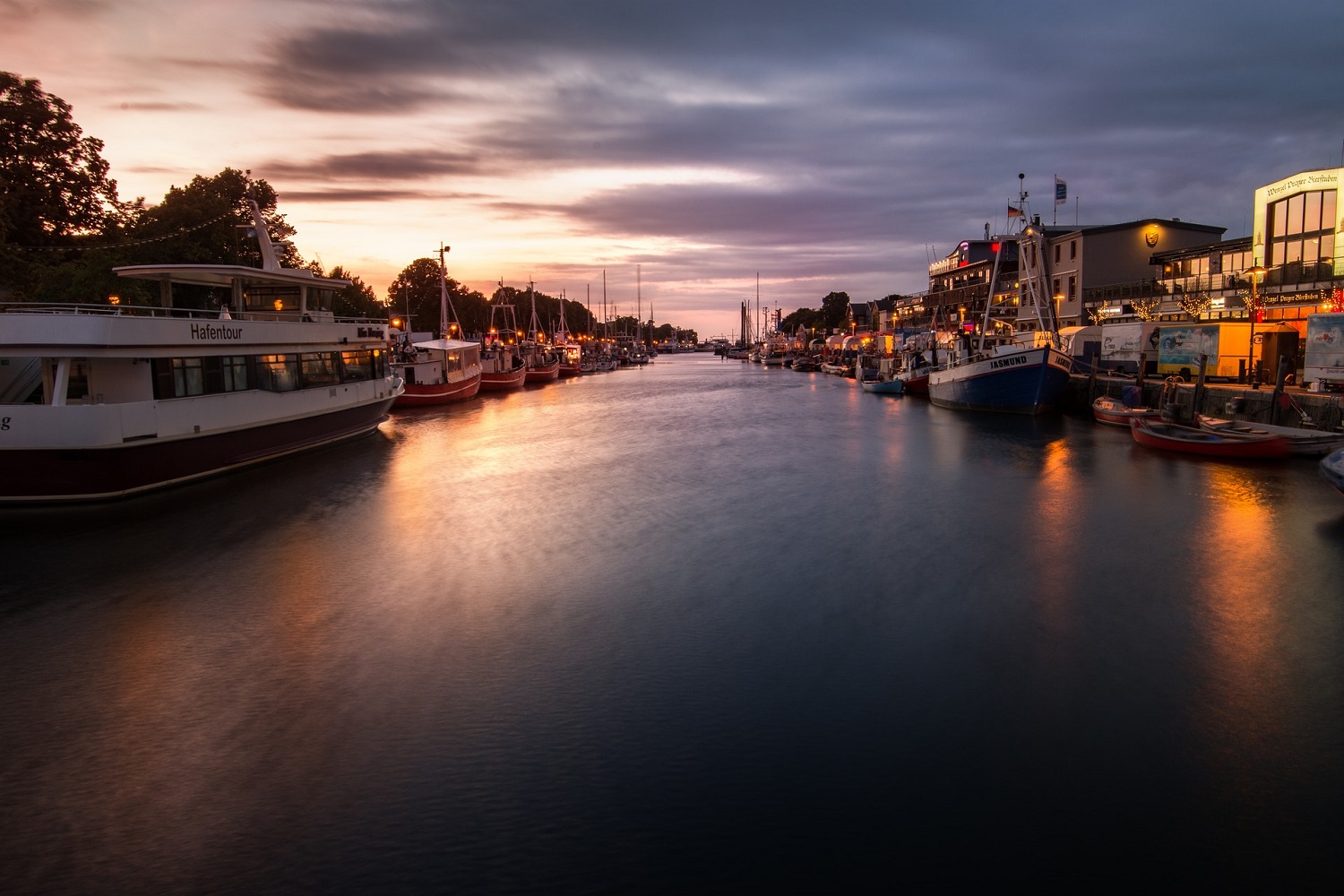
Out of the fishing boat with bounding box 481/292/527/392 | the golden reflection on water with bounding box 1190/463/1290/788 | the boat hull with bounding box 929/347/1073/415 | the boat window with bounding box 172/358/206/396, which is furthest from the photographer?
the fishing boat with bounding box 481/292/527/392

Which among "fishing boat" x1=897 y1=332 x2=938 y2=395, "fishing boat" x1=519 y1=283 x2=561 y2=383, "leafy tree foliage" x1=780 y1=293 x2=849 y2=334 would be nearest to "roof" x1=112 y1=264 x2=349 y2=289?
"fishing boat" x1=897 y1=332 x2=938 y2=395

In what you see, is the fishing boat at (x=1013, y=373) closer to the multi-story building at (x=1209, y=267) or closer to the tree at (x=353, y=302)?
the multi-story building at (x=1209, y=267)

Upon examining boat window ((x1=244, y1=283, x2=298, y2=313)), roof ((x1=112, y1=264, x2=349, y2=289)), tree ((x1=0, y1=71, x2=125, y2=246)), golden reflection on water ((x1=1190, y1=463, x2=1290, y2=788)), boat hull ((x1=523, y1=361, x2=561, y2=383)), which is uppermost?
tree ((x1=0, y1=71, x2=125, y2=246))

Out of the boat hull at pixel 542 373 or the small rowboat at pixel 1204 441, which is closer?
the small rowboat at pixel 1204 441

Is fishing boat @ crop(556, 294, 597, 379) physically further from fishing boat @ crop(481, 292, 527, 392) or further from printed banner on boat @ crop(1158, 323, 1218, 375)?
printed banner on boat @ crop(1158, 323, 1218, 375)

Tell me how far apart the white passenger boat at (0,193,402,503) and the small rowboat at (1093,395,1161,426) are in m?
26.9

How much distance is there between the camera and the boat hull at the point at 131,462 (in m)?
16.1

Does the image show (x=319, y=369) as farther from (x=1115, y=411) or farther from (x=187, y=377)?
(x=1115, y=411)

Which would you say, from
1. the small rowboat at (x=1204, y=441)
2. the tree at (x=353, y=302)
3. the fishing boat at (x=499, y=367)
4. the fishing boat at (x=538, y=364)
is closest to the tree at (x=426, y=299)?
the tree at (x=353, y=302)

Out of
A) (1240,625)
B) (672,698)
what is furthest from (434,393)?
(1240,625)

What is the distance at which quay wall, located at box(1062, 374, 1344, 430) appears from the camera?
2273cm

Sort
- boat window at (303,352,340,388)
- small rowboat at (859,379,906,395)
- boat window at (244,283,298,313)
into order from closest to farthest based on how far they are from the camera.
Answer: boat window at (244,283,298,313) → boat window at (303,352,340,388) → small rowboat at (859,379,906,395)

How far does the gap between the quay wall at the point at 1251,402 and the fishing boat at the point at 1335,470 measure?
7874 mm

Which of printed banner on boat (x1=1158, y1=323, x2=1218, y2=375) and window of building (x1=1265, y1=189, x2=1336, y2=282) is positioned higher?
window of building (x1=1265, y1=189, x2=1336, y2=282)
